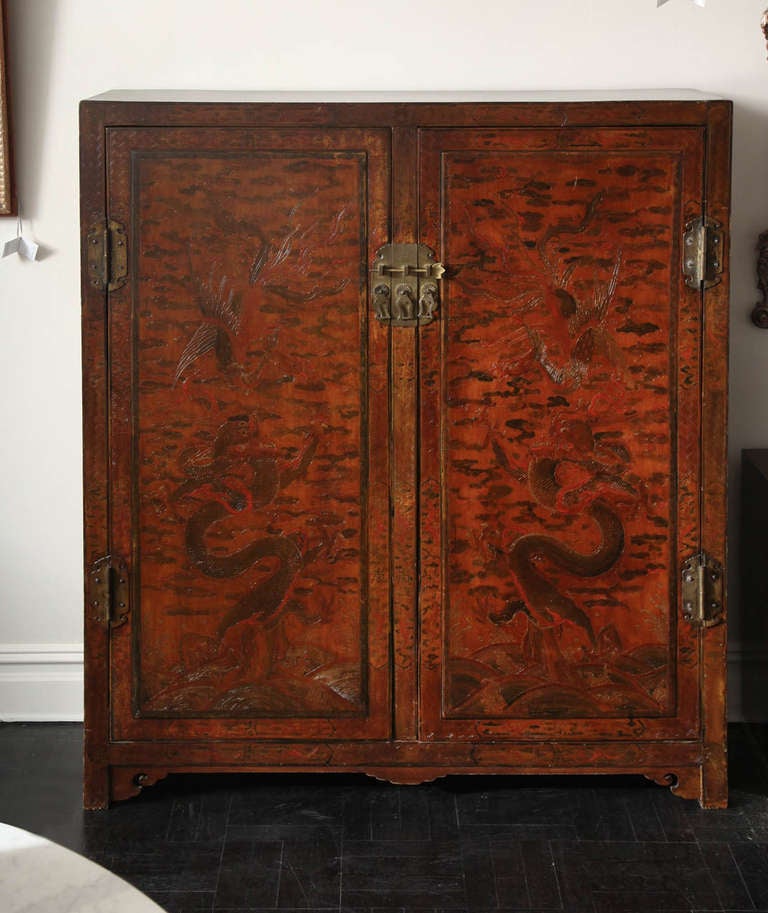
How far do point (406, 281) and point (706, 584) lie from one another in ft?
3.41

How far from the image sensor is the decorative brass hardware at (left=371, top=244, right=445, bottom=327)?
2.67m

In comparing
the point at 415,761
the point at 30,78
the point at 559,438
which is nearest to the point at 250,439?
the point at 559,438

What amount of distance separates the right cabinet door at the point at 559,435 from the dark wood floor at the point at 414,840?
22cm

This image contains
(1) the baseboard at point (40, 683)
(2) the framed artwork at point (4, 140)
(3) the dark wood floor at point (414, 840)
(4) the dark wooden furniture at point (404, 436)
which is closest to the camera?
(3) the dark wood floor at point (414, 840)

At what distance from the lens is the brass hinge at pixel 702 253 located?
8.68 feet

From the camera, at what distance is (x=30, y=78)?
3141mm

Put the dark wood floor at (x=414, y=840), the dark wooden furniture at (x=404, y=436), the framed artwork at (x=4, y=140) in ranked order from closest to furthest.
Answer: the dark wood floor at (x=414, y=840), the dark wooden furniture at (x=404, y=436), the framed artwork at (x=4, y=140)

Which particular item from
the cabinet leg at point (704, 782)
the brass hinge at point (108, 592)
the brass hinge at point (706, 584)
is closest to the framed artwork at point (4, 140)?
the brass hinge at point (108, 592)

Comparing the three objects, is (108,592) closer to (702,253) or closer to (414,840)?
(414,840)

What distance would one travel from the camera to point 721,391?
8.82 feet

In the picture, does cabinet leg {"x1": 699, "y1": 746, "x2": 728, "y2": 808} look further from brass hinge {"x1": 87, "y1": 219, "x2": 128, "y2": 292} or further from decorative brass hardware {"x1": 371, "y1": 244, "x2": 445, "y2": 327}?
brass hinge {"x1": 87, "y1": 219, "x2": 128, "y2": 292}

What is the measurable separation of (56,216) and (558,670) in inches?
73.8

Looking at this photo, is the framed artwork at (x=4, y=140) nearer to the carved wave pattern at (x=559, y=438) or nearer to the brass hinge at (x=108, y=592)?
the brass hinge at (x=108, y=592)

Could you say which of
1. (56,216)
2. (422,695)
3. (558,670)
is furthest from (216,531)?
(56,216)
